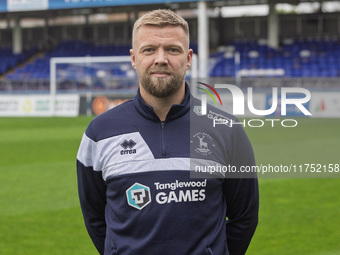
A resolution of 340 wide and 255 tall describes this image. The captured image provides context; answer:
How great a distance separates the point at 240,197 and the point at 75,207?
174 inches

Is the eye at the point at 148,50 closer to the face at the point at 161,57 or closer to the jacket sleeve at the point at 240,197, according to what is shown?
the face at the point at 161,57

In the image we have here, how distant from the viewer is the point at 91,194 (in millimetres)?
2559

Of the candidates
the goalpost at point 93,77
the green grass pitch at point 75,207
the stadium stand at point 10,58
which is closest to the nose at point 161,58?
the green grass pitch at point 75,207

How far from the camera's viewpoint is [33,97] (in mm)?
25641

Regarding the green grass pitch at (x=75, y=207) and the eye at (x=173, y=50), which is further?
the green grass pitch at (x=75, y=207)

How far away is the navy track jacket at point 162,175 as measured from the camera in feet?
7.32

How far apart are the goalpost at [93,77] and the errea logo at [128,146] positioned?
20.8 meters

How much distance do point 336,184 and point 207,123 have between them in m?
6.36

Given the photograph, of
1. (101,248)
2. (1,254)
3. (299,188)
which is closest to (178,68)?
(101,248)

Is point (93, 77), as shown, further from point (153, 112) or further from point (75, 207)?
point (153, 112)

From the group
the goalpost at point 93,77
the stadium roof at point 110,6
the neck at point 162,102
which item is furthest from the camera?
the stadium roof at point 110,6

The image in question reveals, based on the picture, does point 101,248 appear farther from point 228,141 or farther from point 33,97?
point 33,97

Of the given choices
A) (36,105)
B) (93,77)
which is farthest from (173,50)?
(93,77)

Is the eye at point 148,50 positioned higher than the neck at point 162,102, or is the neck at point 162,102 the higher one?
the eye at point 148,50
